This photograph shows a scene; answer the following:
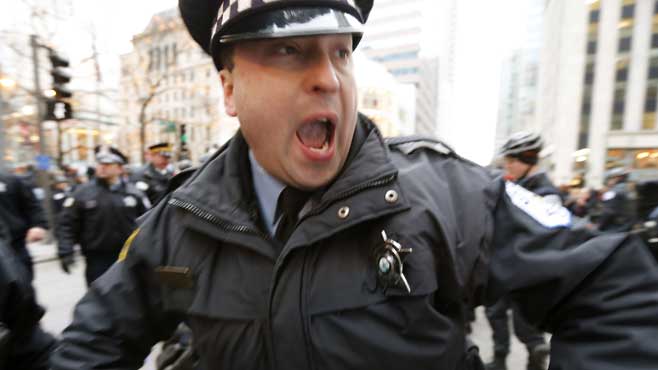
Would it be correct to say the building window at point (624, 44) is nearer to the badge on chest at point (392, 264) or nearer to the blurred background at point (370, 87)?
the blurred background at point (370, 87)

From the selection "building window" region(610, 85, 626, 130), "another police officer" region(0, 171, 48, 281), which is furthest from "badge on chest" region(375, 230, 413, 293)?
"building window" region(610, 85, 626, 130)

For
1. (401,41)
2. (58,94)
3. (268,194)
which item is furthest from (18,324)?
(401,41)

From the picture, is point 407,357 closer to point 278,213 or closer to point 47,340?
point 278,213

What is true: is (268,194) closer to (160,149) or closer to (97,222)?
(97,222)

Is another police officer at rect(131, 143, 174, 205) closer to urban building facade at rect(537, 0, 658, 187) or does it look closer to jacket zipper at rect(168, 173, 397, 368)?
jacket zipper at rect(168, 173, 397, 368)

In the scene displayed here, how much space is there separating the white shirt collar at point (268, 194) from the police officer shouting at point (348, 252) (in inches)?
1.7

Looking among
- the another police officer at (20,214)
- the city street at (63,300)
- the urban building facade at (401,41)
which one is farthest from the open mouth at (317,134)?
the urban building facade at (401,41)

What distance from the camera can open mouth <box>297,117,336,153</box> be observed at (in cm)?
108

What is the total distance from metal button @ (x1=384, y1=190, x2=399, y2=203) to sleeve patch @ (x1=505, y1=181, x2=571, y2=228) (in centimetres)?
33

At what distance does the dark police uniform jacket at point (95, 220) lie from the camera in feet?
15.0

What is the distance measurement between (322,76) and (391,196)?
→ 14.4 inches

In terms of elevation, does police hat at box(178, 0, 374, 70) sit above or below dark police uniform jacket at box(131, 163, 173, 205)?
above

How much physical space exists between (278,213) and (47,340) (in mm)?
1455

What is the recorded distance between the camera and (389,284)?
39.5 inches
